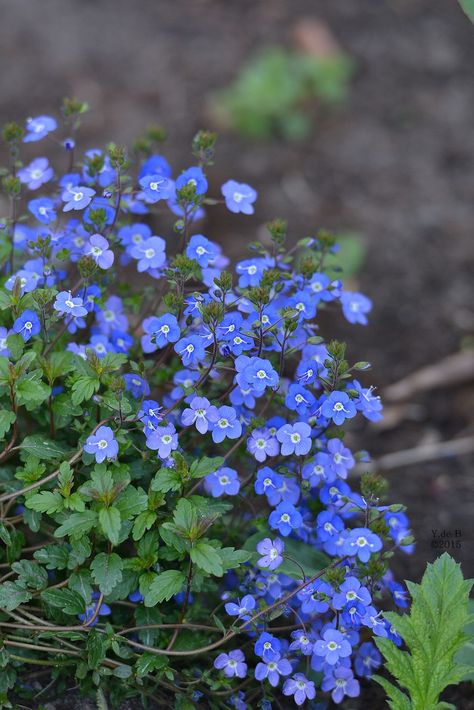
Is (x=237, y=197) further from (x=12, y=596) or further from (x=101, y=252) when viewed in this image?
(x=12, y=596)

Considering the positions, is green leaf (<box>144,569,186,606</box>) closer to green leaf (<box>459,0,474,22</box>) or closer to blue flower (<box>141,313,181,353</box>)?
blue flower (<box>141,313,181,353</box>)

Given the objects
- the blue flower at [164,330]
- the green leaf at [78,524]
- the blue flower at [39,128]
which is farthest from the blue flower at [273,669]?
the blue flower at [39,128]

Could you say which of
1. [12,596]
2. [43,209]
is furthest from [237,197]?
[12,596]

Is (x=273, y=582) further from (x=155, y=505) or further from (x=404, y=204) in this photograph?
(x=404, y=204)

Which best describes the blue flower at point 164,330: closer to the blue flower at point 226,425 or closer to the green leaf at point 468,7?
the blue flower at point 226,425

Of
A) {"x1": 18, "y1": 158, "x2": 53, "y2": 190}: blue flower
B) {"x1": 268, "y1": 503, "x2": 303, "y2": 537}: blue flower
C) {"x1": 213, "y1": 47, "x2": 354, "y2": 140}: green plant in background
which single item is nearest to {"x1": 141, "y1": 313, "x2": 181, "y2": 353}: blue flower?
{"x1": 268, "y1": 503, "x2": 303, "y2": 537}: blue flower

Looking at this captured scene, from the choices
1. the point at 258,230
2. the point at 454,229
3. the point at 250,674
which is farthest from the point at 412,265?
the point at 250,674
